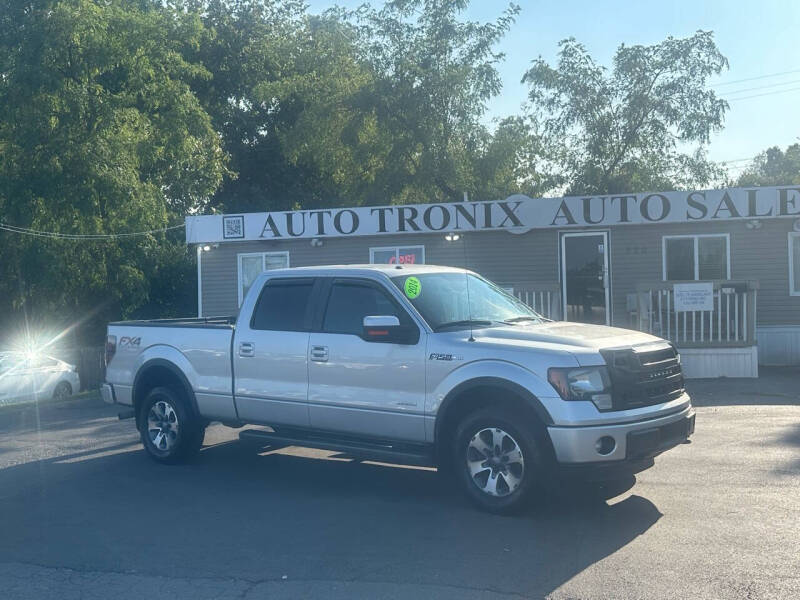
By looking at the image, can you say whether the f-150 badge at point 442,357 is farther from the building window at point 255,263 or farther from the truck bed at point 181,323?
the building window at point 255,263

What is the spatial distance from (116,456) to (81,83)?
18939 millimetres

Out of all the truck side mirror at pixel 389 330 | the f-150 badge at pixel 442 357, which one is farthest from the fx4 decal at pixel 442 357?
the truck side mirror at pixel 389 330

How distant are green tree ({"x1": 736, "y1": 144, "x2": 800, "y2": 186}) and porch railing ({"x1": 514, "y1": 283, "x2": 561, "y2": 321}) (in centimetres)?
3604

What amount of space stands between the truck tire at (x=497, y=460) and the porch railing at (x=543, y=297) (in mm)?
8883

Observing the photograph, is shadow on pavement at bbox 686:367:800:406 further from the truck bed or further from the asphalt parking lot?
the truck bed

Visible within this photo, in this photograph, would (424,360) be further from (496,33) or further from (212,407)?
(496,33)

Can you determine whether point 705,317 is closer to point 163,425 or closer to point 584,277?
point 584,277

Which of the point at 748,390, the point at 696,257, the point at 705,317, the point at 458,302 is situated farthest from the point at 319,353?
the point at 696,257

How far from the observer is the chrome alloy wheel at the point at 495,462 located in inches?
273

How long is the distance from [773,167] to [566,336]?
73.9m

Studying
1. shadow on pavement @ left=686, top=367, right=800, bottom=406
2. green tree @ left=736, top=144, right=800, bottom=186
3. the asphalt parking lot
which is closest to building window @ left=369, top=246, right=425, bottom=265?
shadow on pavement @ left=686, top=367, right=800, bottom=406

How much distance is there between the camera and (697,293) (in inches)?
584

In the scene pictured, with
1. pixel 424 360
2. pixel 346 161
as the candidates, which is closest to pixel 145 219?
pixel 346 161

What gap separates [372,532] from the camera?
671cm
